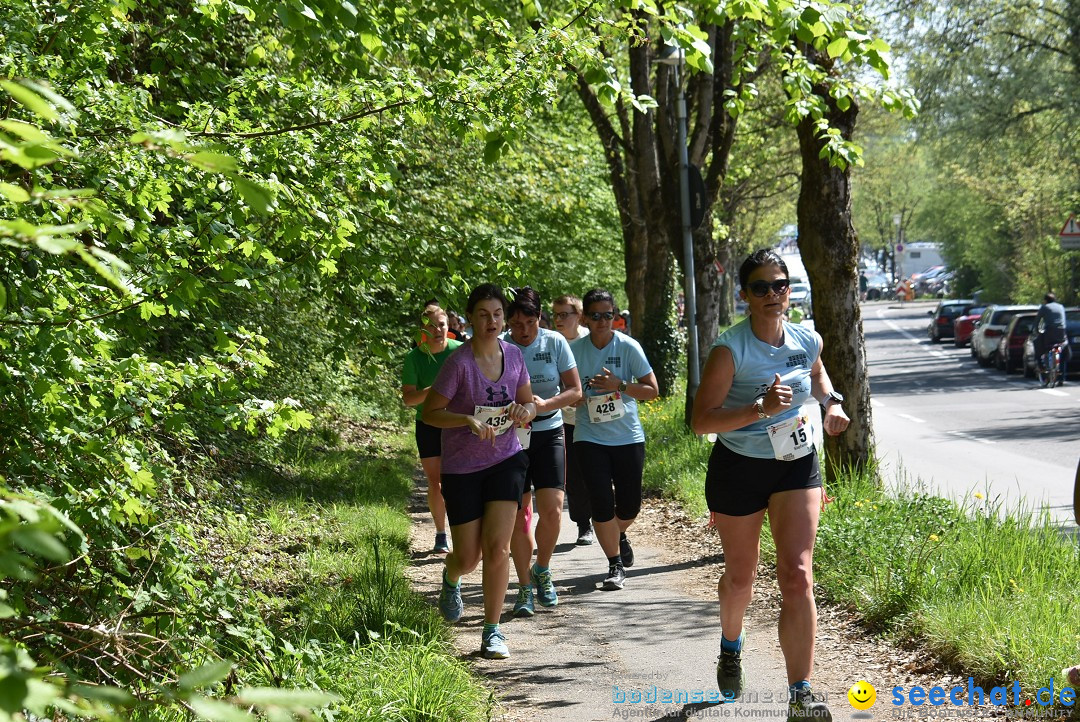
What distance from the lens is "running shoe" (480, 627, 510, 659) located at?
659 cm

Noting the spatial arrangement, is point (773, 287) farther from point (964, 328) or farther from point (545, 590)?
point (964, 328)

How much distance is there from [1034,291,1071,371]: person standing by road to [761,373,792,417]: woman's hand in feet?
80.0

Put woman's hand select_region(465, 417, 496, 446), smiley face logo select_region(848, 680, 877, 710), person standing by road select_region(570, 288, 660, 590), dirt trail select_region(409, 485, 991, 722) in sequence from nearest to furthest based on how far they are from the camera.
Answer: smiley face logo select_region(848, 680, 877, 710) < dirt trail select_region(409, 485, 991, 722) < woman's hand select_region(465, 417, 496, 446) < person standing by road select_region(570, 288, 660, 590)

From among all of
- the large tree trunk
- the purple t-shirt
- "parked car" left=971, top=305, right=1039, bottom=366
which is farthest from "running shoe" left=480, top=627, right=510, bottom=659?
"parked car" left=971, top=305, right=1039, bottom=366

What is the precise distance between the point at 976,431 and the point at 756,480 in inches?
614

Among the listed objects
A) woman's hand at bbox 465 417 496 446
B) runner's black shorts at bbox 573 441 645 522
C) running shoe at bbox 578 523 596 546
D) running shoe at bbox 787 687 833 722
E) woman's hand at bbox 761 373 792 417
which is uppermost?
woman's hand at bbox 761 373 792 417

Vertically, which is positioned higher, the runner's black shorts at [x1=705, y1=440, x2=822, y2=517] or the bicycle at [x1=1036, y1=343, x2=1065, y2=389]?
the runner's black shorts at [x1=705, y1=440, x2=822, y2=517]

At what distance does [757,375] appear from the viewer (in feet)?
17.6

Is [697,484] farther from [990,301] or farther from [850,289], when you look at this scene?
[990,301]

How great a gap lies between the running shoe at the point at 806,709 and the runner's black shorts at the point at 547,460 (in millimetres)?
3261

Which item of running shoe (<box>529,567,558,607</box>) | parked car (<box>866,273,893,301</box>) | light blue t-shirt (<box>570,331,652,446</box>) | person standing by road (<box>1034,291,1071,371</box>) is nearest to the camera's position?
running shoe (<box>529,567,558,607</box>)

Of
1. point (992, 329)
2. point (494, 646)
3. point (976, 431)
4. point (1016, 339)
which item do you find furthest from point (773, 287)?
point (992, 329)

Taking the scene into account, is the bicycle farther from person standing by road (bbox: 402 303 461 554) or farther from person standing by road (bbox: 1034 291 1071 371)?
person standing by road (bbox: 402 303 461 554)

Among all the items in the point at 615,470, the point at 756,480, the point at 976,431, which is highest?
the point at 756,480
